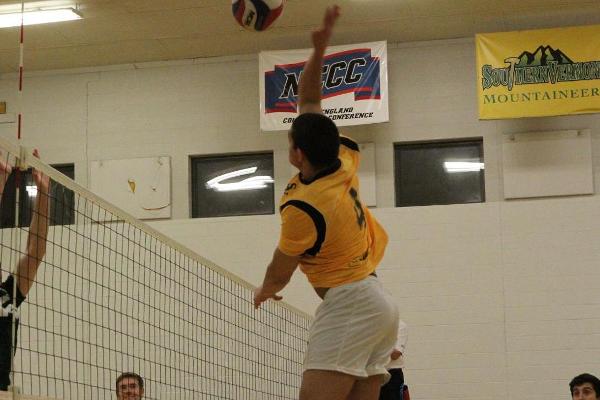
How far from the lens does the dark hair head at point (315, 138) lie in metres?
4.36

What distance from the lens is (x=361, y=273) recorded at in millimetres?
4586

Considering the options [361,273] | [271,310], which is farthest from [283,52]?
[361,273]

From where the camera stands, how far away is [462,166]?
1366cm

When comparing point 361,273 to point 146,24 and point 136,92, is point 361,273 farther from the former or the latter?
point 136,92

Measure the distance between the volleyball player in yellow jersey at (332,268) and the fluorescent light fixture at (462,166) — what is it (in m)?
9.17

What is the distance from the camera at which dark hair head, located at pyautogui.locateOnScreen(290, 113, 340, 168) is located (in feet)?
14.3

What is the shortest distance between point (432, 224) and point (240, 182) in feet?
10.2

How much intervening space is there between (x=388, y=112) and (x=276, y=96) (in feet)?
5.65

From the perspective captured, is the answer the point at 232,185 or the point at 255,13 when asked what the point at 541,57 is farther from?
the point at 255,13

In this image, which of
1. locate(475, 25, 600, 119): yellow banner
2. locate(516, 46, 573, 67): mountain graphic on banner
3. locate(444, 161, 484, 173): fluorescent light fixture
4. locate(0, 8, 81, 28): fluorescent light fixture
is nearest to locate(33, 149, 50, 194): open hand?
locate(0, 8, 81, 28): fluorescent light fixture

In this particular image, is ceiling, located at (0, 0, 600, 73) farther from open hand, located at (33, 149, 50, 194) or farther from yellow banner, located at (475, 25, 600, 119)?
open hand, located at (33, 149, 50, 194)

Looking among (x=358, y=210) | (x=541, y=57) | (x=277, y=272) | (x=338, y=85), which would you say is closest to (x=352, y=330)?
(x=277, y=272)

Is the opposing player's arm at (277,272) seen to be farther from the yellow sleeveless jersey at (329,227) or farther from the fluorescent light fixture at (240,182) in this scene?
the fluorescent light fixture at (240,182)

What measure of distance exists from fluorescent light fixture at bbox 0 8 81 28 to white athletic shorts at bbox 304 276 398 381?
9.46 m
